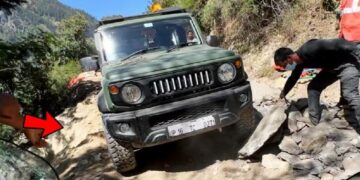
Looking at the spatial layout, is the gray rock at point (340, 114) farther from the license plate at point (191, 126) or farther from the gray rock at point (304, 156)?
the license plate at point (191, 126)

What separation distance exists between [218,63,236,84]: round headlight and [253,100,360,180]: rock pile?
957 millimetres

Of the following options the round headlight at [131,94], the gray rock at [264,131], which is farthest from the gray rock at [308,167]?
the round headlight at [131,94]

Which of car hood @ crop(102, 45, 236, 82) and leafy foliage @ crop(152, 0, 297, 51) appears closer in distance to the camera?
car hood @ crop(102, 45, 236, 82)

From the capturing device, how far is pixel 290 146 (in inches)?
195

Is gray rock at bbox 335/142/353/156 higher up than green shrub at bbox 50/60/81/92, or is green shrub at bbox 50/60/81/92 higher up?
gray rock at bbox 335/142/353/156

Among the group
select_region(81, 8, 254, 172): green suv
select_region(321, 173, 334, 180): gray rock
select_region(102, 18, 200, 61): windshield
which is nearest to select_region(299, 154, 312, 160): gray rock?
select_region(321, 173, 334, 180): gray rock

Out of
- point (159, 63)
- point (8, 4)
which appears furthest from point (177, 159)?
point (8, 4)

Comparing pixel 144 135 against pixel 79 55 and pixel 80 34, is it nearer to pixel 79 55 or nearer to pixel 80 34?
pixel 79 55

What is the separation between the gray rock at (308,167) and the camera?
4484 millimetres

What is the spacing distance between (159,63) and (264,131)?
4.96 ft

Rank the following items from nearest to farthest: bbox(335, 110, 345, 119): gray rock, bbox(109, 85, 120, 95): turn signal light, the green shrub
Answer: bbox(109, 85, 120, 95): turn signal light, bbox(335, 110, 345, 119): gray rock, the green shrub

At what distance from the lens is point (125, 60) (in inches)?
213

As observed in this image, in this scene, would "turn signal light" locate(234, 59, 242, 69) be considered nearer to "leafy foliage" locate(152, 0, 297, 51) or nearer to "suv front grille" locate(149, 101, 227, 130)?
"suv front grille" locate(149, 101, 227, 130)

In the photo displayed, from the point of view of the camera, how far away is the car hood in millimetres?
4637
